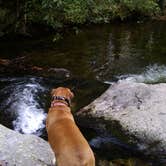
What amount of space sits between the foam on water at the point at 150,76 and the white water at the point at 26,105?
100 inches

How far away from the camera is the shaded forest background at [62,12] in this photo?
13938mm

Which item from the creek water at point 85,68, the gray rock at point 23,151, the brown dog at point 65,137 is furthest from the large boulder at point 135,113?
the brown dog at point 65,137

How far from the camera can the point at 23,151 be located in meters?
5.97

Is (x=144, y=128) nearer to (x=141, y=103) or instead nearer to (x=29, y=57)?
(x=141, y=103)

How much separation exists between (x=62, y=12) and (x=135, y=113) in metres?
8.42

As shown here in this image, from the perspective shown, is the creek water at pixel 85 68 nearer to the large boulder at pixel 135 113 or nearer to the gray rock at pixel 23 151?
the large boulder at pixel 135 113

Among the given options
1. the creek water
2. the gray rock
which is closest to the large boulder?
the creek water

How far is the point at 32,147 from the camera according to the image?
6.11 meters

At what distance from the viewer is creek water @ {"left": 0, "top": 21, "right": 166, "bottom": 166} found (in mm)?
8203

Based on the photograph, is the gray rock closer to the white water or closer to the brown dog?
the brown dog

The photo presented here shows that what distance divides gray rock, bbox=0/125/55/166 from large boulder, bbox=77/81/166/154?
163 centimetres

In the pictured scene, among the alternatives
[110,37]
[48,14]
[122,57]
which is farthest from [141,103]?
[110,37]

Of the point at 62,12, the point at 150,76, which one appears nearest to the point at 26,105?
the point at 150,76


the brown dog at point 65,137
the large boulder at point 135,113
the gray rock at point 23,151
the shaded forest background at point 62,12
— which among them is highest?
the brown dog at point 65,137
